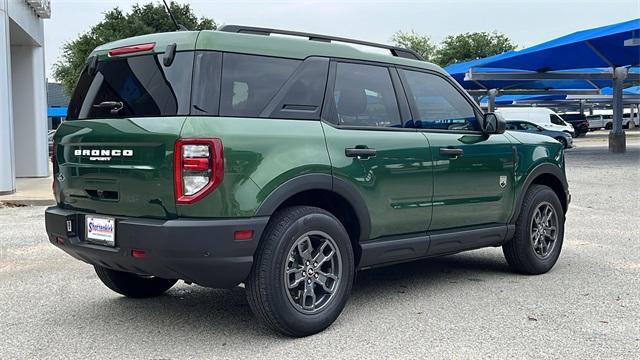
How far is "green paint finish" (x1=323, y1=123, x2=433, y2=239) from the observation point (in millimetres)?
4484

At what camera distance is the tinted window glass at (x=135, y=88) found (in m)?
4.00

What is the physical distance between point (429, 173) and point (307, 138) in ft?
3.91

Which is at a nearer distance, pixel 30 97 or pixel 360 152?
pixel 360 152

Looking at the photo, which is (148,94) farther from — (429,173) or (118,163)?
(429,173)

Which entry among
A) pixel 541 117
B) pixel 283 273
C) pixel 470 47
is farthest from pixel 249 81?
pixel 470 47

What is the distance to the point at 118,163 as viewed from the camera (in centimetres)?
410

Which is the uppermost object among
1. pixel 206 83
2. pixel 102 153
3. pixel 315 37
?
pixel 315 37

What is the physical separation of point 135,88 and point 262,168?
3.34 ft

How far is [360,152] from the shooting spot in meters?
4.53

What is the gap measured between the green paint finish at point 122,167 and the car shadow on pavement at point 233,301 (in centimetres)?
95

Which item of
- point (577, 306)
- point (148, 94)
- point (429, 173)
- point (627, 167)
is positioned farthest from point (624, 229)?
point (627, 167)

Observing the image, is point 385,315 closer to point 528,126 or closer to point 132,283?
point 132,283

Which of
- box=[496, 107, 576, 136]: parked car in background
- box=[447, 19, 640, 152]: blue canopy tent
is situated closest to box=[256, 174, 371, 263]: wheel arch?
box=[447, 19, 640, 152]: blue canopy tent

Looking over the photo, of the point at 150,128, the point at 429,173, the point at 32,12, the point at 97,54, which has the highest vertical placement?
the point at 32,12
